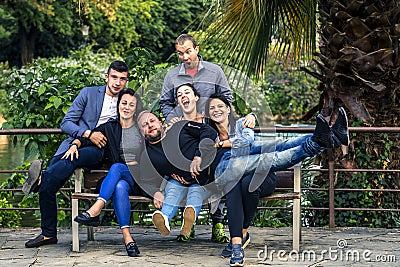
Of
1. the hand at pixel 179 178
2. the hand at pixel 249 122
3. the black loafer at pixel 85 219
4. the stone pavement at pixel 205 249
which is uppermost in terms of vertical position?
the hand at pixel 249 122

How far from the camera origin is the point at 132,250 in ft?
20.5

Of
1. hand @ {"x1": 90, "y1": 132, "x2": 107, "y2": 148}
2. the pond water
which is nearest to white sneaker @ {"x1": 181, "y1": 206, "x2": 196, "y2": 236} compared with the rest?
hand @ {"x1": 90, "y1": 132, "x2": 107, "y2": 148}

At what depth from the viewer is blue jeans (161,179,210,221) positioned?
20.1 feet

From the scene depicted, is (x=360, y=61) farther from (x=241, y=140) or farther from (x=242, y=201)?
(x=242, y=201)

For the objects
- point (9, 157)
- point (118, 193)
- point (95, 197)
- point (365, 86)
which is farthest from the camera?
point (9, 157)

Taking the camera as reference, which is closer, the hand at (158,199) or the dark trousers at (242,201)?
the dark trousers at (242,201)

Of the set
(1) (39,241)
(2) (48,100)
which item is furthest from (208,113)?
(2) (48,100)

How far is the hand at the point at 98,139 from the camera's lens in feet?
21.7

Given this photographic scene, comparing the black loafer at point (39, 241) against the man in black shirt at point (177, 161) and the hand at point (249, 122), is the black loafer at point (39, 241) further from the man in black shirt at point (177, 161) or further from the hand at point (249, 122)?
the hand at point (249, 122)

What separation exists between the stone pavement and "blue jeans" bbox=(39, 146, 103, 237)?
228mm

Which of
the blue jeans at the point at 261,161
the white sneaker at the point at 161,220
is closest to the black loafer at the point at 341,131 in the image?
the blue jeans at the point at 261,161

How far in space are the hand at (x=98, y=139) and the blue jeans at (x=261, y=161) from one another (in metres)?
1.05

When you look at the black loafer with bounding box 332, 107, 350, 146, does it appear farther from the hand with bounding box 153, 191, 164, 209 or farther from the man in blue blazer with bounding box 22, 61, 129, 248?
the man in blue blazer with bounding box 22, 61, 129, 248

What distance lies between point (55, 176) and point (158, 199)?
92cm
